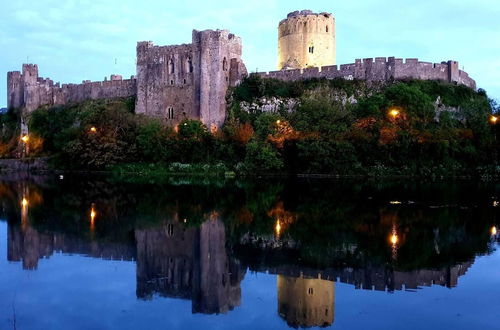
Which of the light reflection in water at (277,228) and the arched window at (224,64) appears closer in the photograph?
the light reflection in water at (277,228)

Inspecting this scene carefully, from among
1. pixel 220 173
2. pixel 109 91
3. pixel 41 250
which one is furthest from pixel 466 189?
pixel 109 91

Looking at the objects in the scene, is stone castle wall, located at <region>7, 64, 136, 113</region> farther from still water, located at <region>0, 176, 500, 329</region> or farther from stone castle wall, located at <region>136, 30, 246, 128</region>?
still water, located at <region>0, 176, 500, 329</region>

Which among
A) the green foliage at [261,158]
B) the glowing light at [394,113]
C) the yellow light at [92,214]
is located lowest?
the yellow light at [92,214]

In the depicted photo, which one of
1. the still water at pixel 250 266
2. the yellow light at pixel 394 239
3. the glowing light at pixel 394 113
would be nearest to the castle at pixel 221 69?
the glowing light at pixel 394 113

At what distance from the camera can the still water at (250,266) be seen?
9.12 meters

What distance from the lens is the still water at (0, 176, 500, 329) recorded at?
912 centimetres

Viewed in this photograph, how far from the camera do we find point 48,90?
68812 mm

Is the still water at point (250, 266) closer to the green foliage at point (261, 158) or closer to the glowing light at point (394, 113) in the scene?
the green foliage at point (261, 158)

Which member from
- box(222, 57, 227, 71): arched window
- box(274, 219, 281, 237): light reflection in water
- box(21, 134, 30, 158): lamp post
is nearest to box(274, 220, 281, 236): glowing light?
box(274, 219, 281, 237): light reflection in water

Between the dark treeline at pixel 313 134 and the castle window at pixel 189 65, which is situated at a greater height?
the castle window at pixel 189 65

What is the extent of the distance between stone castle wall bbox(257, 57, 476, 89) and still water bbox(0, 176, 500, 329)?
28.1 metres

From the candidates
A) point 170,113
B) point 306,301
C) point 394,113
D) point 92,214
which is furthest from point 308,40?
point 306,301

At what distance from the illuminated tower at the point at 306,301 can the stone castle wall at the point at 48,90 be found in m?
53.2

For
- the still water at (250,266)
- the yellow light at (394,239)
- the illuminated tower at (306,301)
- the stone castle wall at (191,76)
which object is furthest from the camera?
the stone castle wall at (191,76)
